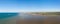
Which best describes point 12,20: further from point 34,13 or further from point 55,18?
point 55,18

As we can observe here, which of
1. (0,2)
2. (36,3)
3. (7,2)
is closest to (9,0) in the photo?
(7,2)

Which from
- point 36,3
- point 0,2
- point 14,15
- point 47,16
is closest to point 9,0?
point 0,2

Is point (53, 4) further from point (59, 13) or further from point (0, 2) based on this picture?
point (0, 2)

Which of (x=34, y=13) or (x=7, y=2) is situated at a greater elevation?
(x=7, y=2)

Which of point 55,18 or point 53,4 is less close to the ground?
point 53,4

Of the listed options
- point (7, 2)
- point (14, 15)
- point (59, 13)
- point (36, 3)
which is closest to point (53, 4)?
point (59, 13)

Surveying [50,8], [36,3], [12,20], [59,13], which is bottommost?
[12,20]

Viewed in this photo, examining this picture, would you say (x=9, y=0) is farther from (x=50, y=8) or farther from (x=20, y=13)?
(x=50, y=8)

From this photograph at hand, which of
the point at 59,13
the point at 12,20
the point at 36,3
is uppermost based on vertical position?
the point at 36,3
